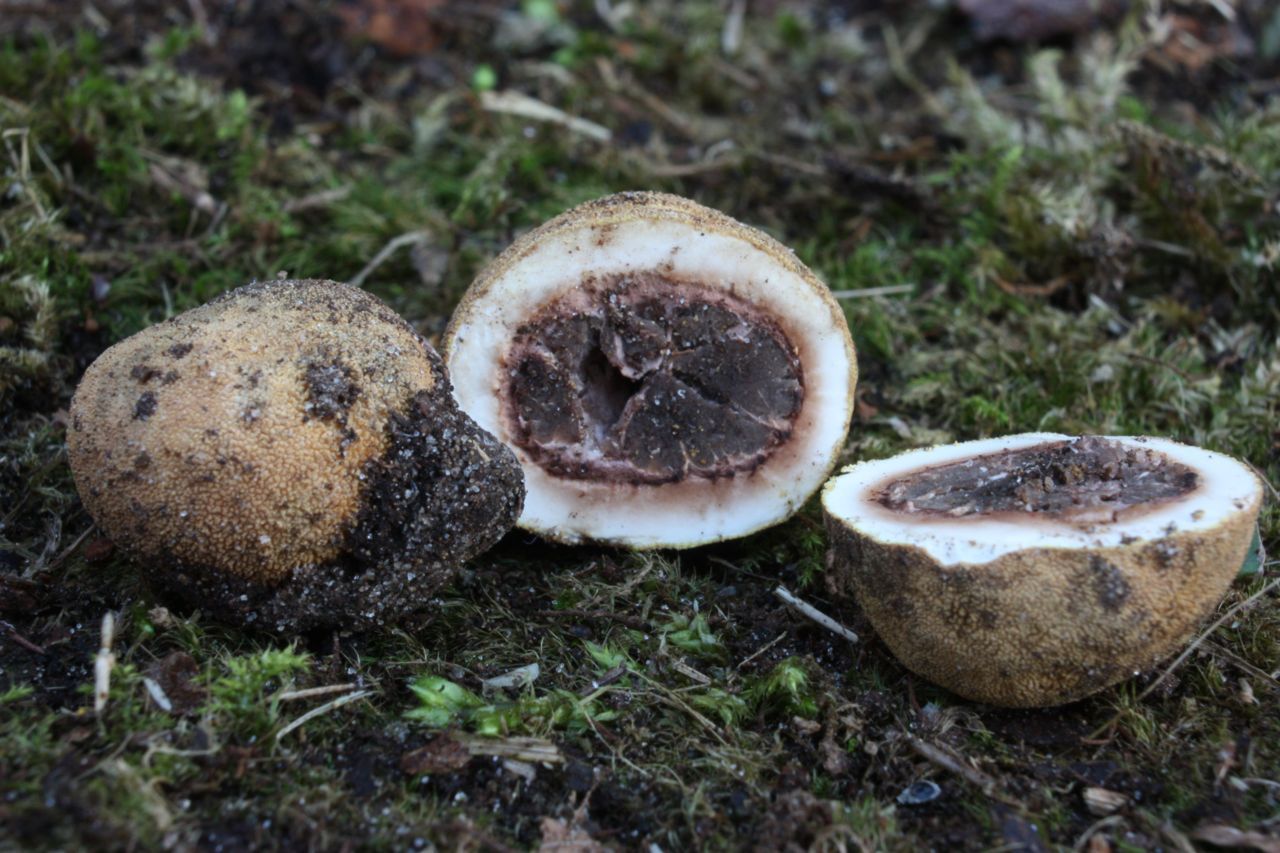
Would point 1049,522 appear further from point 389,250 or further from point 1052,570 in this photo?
point 389,250

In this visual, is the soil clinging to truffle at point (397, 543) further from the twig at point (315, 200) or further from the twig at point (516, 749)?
the twig at point (315, 200)

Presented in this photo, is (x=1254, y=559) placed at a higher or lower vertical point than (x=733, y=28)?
lower

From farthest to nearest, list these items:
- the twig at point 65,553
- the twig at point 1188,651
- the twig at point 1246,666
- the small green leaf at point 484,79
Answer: the small green leaf at point 484,79
the twig at point 65,553
the twig at point 1246,666
the twig at point 1188,651

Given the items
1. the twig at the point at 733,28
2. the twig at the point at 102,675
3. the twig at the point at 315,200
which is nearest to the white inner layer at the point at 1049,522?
the twig at the point at 102,675

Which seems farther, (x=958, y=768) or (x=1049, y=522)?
(x=1049, y=522)

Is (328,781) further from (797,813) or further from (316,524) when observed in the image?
(797,813)

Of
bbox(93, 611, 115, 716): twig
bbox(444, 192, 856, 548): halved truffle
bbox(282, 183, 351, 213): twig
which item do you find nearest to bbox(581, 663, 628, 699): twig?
bbox(444, 192, 856, 548): halved truffle

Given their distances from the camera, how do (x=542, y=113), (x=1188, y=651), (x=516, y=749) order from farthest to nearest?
(x=542, y=113), (x=1188, y=651), (x=516, y=749)

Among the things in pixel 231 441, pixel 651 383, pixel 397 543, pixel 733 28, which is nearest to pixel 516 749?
pixel 397 543
